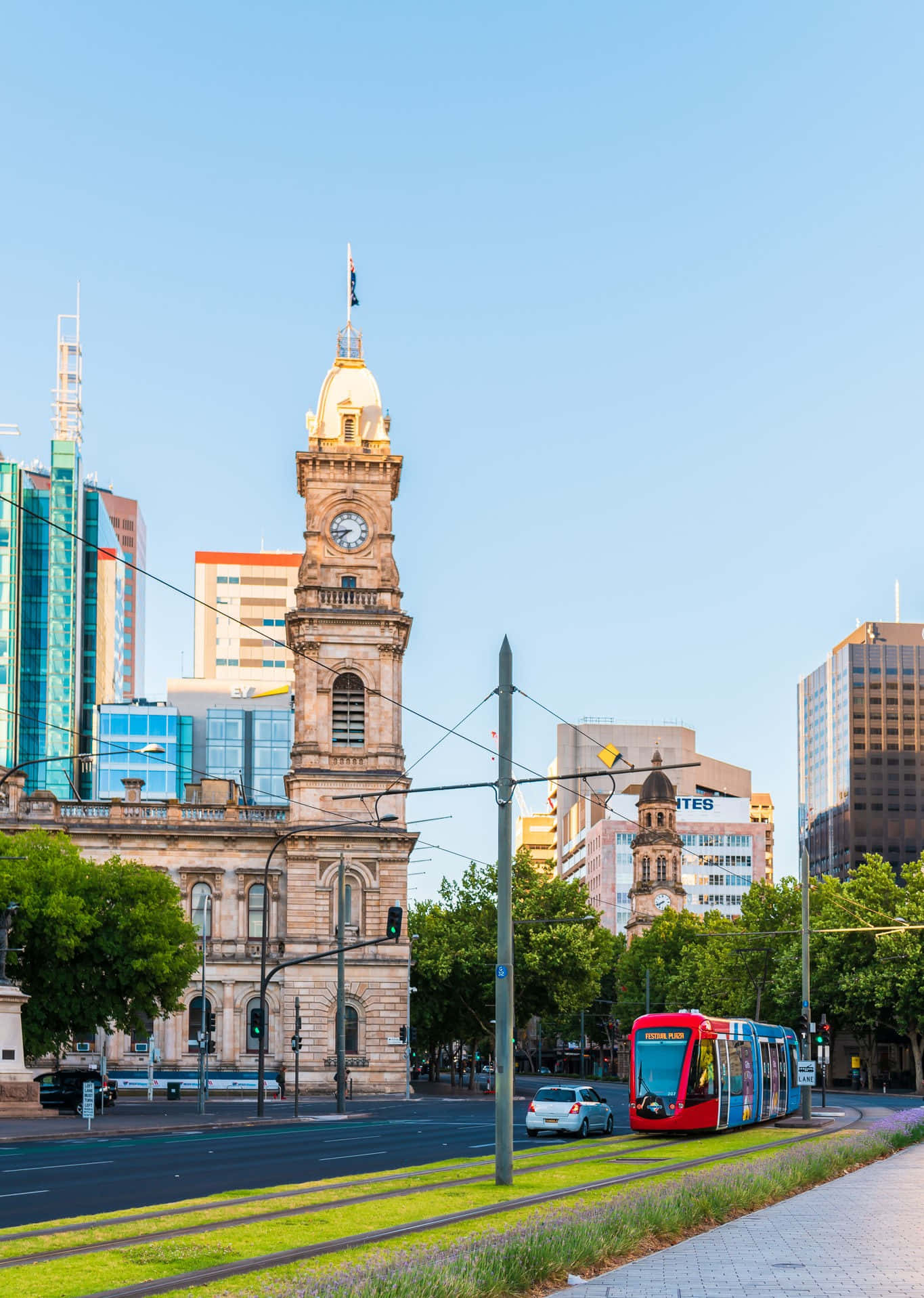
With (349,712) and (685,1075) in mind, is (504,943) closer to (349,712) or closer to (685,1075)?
(685,1075)

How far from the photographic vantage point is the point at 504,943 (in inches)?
1021

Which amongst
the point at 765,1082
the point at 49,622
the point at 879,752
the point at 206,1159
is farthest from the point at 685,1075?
the point at 879,752

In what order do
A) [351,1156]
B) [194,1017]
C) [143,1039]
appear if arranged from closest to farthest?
1. [351,1156]
2. [143,1039]
3. [194,1017]

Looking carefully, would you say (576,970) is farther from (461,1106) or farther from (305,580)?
(305,580)

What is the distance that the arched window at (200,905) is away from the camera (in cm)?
8462

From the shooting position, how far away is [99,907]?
65000 mm

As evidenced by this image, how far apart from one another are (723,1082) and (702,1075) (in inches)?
70.4

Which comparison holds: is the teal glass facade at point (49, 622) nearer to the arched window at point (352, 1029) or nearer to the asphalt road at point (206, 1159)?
the arched window at point (352, 1029)

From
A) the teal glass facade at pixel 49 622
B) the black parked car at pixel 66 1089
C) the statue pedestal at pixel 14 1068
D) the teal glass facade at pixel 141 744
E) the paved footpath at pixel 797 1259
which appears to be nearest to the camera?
the paved footpath at pixel 797 1259

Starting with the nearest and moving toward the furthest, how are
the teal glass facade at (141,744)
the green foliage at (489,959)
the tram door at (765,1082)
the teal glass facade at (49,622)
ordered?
the tram door at (765,1082) < the green foliage at (489,959) < the teal glass facade at (141,744) < the teal glass facade at (49,622)

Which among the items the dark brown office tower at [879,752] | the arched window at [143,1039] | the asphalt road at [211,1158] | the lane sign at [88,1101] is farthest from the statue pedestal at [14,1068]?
the dark brown office tower at [879,752]

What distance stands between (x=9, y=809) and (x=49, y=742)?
83.0 metres

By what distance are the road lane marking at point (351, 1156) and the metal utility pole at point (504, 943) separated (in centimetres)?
936

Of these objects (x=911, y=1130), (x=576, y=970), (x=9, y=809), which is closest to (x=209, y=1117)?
(x=911, y=1130)
